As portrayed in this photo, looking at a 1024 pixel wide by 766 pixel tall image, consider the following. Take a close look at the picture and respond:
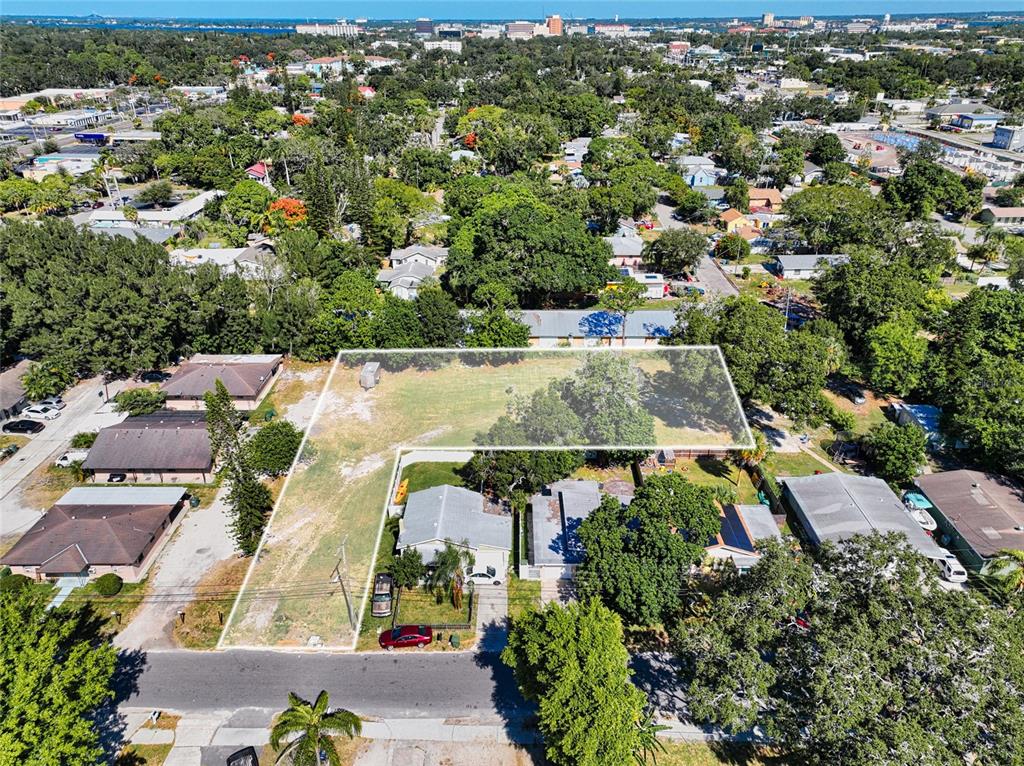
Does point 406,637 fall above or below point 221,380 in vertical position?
below

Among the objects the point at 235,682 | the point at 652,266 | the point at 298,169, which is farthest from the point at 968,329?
the point at 298,169

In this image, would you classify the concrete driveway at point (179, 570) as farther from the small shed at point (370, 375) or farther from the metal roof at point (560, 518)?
the metal roof at point (560, 518)

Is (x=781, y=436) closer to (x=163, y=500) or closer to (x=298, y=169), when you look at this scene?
(x=163, y=500)

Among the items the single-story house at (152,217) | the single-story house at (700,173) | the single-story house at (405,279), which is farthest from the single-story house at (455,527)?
the single-story house at (700,173)

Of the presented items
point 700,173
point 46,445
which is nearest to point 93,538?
point 46,445

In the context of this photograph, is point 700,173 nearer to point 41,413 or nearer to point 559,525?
point 559,525
